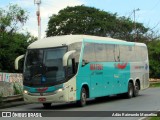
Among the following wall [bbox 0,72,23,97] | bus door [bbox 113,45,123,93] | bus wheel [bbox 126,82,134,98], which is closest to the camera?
bus door [bbox 113,45,123,93]

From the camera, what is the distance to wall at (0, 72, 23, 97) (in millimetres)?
27003

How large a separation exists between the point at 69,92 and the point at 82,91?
4.29ft

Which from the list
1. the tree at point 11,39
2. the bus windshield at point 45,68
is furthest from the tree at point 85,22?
the bus windshield at point 45,68

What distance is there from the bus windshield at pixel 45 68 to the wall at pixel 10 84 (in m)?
6.12

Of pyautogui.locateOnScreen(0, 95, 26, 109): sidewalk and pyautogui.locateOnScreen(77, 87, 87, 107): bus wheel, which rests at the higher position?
pyautogui.locateOnScreen(77, 87, 87, 107): bus wheel

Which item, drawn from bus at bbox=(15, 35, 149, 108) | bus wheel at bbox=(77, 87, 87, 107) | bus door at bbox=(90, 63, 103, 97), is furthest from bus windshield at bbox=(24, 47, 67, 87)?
bus door at bbox=(90, 63, 103, 97)

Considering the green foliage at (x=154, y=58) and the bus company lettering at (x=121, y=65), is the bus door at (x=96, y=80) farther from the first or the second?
the green foliage at (x=154, y=58)

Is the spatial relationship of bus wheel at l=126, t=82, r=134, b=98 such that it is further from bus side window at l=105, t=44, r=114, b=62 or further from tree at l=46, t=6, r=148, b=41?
tree at l=46, t=6, r=148, b=41

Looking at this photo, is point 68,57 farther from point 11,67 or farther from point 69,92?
point 11,67

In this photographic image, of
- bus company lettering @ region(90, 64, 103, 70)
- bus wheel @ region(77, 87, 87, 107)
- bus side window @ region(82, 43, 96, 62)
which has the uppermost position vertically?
bus side window @ region(82, 43, 96, 62)

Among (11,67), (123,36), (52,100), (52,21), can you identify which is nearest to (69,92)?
(52,100)

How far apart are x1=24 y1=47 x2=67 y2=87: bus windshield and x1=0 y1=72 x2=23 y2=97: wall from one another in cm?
612

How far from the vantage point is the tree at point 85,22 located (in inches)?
2763

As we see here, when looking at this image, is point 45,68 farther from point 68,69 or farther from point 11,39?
point 11,39
